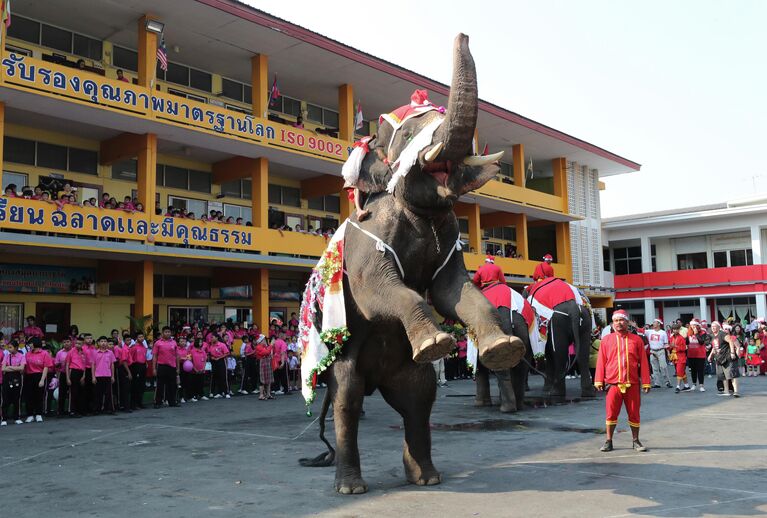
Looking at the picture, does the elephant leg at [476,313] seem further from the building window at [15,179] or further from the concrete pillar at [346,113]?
the concrete pillar at [346,113]

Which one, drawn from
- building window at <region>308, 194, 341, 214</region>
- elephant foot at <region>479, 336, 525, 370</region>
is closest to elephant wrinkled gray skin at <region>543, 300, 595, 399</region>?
elephant foot at <region>479, 336, 525, 370</region>

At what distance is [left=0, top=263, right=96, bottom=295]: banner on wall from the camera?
18594 mm

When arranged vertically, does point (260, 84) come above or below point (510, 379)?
above

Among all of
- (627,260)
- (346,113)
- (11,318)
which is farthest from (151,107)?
(627,260)

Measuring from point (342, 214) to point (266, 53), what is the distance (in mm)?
6847

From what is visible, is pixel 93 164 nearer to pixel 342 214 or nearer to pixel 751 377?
pixel 342 214

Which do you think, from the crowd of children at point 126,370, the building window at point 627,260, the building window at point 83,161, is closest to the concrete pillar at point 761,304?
the building window at point 627,260

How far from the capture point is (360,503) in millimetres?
5445

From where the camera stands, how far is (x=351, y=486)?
18.9 ft

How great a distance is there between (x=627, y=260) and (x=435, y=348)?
42153 mm

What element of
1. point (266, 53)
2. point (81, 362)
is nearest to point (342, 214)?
point (266, 53)

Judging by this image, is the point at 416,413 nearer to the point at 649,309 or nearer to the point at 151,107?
the point at 151,107

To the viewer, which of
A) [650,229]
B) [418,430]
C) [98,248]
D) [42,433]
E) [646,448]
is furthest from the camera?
[650,229]

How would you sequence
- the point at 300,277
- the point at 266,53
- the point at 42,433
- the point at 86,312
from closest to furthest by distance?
the point at 42,433 → the point at 86,312 → the point at 266,53 → the point at 300,277
